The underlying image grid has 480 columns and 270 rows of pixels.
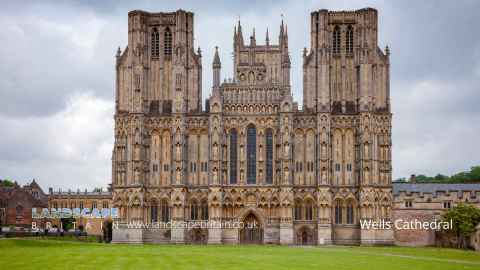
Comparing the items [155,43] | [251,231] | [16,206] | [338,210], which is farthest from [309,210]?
[16,206]

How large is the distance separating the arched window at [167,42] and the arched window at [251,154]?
1631cm

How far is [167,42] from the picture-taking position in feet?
377

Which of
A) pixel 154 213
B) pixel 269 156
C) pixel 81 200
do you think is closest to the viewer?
pixel 269 156

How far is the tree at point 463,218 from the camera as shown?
3920 inches

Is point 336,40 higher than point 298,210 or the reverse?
higher

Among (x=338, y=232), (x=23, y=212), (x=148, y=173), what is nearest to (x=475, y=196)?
(x=338, y=232)

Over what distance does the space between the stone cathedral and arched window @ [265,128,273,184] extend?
173 mm

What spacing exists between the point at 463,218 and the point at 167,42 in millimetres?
47580

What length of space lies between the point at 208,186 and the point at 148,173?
28.8 ft

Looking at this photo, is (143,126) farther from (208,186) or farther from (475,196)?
(475,196)

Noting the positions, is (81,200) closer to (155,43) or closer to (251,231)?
(155,43)

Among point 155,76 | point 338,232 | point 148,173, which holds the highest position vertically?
point 155,76

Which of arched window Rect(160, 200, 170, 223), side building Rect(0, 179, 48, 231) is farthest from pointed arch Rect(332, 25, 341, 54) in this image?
side building Rect(0, 179, 48, 231)

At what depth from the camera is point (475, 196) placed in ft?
356
